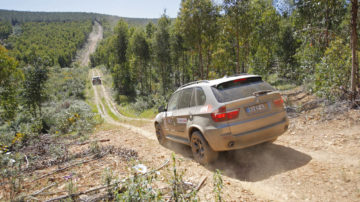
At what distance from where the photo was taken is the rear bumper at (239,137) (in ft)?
14.0

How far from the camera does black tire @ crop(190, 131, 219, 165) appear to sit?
464 cm

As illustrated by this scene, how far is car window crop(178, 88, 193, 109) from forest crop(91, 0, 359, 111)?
541cm

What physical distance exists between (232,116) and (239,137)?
43 cm

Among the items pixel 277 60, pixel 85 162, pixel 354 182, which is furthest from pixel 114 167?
pixel 277 60

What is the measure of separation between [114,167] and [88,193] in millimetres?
1457

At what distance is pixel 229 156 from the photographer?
17.5 ft

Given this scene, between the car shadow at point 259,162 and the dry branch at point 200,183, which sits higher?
the dry branch at point 200,183

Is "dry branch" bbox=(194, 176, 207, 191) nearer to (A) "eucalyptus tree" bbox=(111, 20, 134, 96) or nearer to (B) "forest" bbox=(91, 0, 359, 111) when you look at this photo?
(B) "forest" bbox=(91, 0, 359, 111)

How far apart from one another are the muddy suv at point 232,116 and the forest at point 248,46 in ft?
15.0

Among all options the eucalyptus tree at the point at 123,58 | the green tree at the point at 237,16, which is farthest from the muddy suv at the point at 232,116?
the eucalyptus tree at the point at 123,58

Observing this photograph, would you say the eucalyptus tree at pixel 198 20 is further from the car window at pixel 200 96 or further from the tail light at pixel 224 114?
the tail light at pixel 224 114

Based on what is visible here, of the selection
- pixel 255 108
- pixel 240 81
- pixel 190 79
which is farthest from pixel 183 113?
pixel 190 79

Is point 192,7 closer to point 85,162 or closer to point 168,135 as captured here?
point 168,135

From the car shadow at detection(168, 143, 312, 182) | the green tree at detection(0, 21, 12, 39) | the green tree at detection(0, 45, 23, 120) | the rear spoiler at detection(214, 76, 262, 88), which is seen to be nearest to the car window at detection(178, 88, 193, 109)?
the rear spoiler at detection(214, 76, 262, 88)
